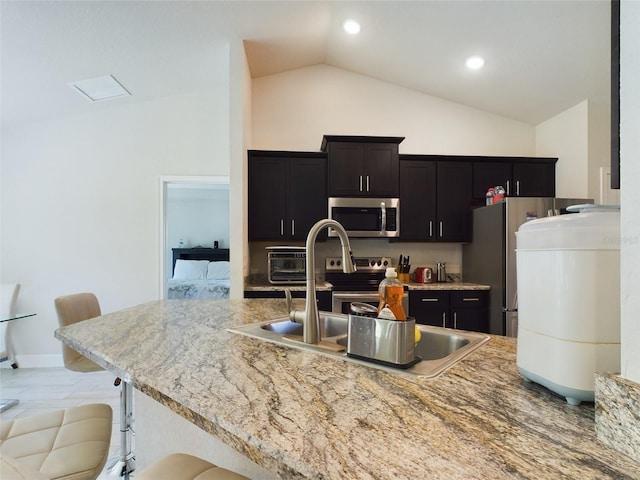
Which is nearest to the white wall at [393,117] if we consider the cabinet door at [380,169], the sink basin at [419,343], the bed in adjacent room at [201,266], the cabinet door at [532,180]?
the cabinet door at [532,180]

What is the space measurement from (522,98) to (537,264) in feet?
12.0

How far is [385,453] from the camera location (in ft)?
1.80

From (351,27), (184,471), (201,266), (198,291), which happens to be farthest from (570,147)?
(201,266)

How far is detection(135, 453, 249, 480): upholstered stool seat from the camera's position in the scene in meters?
0.87

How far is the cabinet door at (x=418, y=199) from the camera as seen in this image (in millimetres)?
3715

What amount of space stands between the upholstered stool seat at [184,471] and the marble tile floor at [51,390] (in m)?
1.89

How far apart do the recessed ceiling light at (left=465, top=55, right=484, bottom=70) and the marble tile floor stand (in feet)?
13.9

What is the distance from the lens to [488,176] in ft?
12.3

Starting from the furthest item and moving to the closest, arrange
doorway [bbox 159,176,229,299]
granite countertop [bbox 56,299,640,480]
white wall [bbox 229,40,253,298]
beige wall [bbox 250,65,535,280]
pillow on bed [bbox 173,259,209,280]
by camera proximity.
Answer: doorway [bbox 159,176,229,299], pillow on bed [bbox 173,259,209,280], beige wall [bbox 250,65,535,280], white wall [bbox 229,40,253,298], granite countertop [bbox 56,299,640,480]

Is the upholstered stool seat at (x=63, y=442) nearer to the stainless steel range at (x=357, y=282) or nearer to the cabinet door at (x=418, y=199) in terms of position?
the stainless steel range at (x=357, y=282)

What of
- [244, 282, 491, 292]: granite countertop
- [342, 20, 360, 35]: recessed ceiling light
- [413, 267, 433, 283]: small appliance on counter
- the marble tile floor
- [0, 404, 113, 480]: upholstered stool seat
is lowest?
the marble tile floor

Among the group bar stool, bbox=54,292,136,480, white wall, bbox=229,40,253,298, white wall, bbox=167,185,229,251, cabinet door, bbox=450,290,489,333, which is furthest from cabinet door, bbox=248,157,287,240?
white wall, bbox=167,185,229,251

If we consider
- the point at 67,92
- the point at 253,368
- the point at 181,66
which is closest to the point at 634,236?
the point at 253,368

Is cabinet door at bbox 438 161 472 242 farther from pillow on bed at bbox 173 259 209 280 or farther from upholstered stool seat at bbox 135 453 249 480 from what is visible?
pillow on bed at bbox 173 259 209 280
